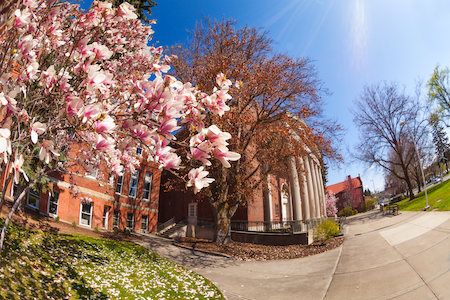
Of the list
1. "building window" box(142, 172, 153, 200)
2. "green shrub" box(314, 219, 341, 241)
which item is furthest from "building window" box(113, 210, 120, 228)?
"green shrub" box(314, 219, 341, 241)

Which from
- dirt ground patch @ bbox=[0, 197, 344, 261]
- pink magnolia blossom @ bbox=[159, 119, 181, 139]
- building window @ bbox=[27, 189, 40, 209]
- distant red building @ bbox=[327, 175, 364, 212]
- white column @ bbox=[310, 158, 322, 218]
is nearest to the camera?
pink magnolia blossom @ bbox=[159, 119, 181, 139]

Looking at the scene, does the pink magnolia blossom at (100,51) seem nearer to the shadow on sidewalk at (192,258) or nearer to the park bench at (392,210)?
the shadow on sidewalk at (192,258)

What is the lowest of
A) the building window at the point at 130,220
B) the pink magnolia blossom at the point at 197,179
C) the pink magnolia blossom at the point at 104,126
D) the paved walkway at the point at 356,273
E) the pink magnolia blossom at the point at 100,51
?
the paved walkway at the point at 356,273

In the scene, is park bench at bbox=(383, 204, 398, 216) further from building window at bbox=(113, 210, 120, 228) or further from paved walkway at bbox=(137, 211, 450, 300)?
building window at bbox=(113, 210, 120, 228)

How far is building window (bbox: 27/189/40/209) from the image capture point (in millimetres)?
14555

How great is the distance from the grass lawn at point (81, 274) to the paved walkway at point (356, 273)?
5.08 feet

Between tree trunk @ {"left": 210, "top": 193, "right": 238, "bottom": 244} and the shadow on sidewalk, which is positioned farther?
tree trunk @ {"left": 210, "top": 193, "right": 238, "bottom": 244}

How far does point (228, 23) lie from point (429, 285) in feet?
57.1

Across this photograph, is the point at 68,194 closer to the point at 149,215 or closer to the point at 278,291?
the point at 149,215

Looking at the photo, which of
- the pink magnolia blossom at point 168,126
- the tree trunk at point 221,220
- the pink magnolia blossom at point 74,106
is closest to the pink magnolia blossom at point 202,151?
the pink magnolia blossom at point 168,126

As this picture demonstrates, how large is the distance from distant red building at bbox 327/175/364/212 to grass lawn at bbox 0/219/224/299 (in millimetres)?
67501

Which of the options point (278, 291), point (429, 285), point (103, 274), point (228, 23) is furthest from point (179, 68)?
point (429, 285)

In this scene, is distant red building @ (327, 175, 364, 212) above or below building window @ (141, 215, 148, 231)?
above

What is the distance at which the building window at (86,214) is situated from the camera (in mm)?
17047
